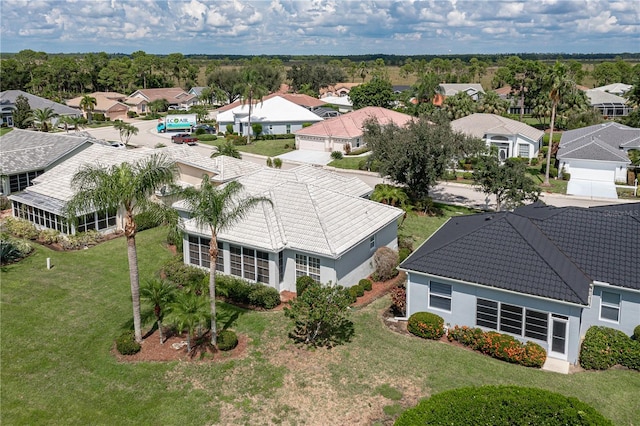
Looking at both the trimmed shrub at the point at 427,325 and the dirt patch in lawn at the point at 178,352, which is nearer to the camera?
the dirt patch in lawn at the point at 178,352

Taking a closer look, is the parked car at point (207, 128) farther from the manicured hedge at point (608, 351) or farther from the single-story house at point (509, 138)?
the manicured hedge at point (608, 351)

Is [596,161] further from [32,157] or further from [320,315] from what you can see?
[32,157]

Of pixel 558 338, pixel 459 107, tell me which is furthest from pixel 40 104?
pixel 558 338

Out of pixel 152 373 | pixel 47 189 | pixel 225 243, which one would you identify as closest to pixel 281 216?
pixel 225 243

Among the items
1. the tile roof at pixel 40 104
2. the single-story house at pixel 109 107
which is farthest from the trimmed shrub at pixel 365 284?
the single-story house at pixel 109 107

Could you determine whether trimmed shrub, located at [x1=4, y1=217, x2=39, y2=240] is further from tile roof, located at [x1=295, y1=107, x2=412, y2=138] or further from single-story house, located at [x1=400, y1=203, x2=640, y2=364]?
tile roof, located at [x1=295, y1=107, x2=412, y2=138]

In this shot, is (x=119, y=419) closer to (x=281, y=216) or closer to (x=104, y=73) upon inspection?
(x=281, y=216)
